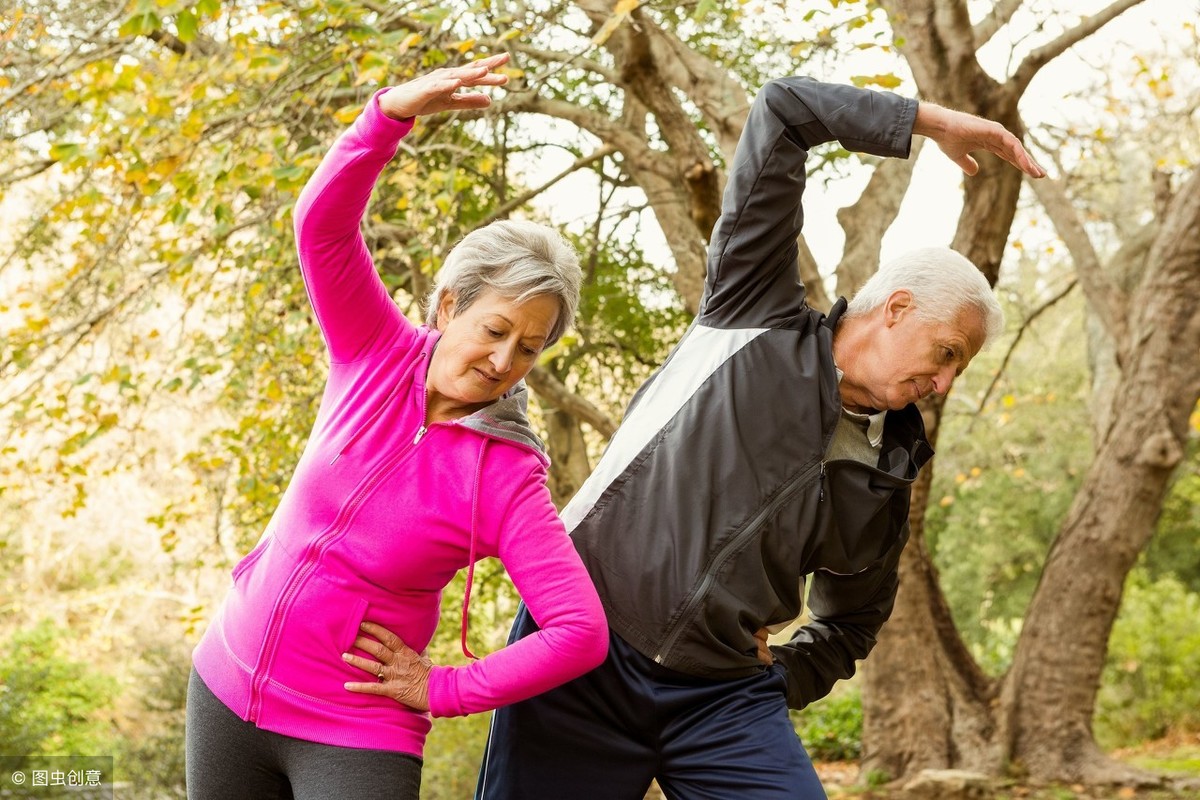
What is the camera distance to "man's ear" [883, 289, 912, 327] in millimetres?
2172

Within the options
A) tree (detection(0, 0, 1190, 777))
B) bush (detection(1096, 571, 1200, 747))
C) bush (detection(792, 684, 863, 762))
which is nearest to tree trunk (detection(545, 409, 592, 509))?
tree (detection(0, 0, 1190, 777))

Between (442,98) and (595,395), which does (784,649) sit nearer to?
(442,98)

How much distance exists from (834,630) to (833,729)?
23.6ft

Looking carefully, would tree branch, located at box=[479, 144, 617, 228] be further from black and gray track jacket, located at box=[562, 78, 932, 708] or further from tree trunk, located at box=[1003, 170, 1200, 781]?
black and gray track jacket, located at box=[562, 78, 932, 708]

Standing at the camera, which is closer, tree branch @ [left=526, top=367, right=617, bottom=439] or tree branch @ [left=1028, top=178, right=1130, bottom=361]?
tree branch @ [left=526, top=367, right=617, bottom=439]

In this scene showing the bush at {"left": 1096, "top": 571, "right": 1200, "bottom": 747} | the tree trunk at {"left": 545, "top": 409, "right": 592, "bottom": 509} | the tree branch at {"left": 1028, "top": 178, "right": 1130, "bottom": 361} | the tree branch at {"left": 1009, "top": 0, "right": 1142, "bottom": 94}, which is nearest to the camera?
the tree branch at {"left": 1009, "top": 0, "right": 1142, "bottom": 94}

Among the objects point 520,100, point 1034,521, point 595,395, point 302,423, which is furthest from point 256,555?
point 1034,521

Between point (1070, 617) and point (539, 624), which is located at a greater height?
point (539, 624)

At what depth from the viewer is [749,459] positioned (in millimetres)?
2088

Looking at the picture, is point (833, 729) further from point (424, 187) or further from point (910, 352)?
point (910, 352)

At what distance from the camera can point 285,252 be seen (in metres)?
4.99

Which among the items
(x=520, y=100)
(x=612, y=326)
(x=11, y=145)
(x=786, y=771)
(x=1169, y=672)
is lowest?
(x=1169, y=672)

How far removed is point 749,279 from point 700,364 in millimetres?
190

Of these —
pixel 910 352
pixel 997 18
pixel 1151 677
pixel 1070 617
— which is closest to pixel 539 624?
pixel 910 352
